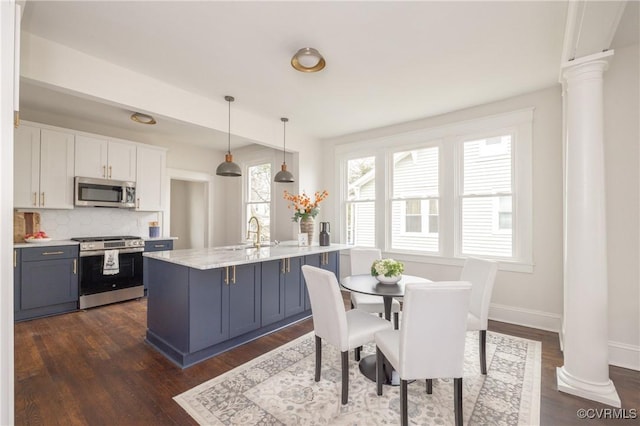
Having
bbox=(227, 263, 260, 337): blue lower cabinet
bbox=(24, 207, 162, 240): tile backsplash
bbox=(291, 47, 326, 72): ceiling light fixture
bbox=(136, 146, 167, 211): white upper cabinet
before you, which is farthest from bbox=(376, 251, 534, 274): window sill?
bbox=(24, 207, 162, 240): tile backsplash

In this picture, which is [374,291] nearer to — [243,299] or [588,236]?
[243,299]

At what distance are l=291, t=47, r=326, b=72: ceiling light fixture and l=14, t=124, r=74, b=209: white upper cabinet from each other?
3710mm

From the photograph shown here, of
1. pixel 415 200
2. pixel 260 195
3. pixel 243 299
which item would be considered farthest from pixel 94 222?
pixel 415 200

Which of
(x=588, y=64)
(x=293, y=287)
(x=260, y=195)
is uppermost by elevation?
(x=588, y=64)

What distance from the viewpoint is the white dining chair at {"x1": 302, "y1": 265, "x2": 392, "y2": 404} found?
204 centimetres

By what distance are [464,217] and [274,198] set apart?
3339 mm

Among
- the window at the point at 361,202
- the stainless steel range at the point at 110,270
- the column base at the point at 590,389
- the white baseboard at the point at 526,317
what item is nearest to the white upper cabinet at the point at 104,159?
the stainless steel range at the point at 110,270

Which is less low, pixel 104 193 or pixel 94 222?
pixel 104 193

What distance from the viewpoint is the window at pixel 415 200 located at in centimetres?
427

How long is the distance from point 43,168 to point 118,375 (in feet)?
10.8

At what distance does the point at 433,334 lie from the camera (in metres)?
1.72

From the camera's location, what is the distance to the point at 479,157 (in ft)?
12.8

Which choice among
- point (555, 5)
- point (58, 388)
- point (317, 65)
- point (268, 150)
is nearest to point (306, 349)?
point (58, 388)

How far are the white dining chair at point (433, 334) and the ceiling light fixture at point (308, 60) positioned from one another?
6.61ft
